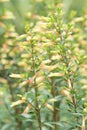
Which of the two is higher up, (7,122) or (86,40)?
(86,40)

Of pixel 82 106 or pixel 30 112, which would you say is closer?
pixel 82 106

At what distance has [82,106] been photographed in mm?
1581

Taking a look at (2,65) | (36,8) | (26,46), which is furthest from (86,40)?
(26,46)

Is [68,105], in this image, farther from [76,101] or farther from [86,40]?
[86,40]

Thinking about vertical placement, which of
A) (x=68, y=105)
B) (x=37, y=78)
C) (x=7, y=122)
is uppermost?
(x=37, y=78)

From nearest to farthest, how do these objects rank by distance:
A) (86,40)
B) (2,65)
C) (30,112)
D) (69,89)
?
(69,89)
(30,112)
(2,65)
(86,40)

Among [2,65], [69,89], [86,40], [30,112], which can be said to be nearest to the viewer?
[69,89]

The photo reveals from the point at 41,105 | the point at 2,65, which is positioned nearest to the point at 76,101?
the point at 41,105

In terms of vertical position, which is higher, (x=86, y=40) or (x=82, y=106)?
(x=86, y=40)

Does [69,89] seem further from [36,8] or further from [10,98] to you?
[36,8]

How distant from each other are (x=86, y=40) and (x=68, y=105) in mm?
801

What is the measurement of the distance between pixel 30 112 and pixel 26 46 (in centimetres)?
30

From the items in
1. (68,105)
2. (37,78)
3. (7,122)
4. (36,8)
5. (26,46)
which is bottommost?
(7,122)

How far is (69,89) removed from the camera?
5.09ft
